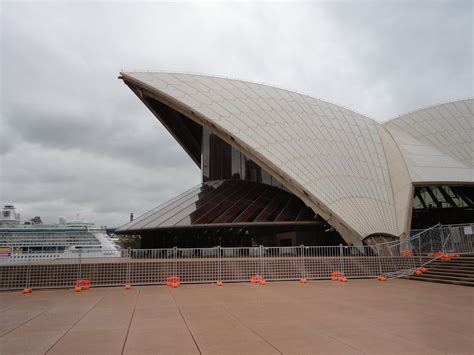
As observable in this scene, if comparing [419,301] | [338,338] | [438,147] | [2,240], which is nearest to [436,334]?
[338,338]

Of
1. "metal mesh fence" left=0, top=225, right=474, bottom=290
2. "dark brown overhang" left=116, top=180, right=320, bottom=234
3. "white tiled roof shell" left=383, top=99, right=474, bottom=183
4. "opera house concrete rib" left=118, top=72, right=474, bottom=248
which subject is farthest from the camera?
"white tiled roof shell" left=383, top=99, right=474, bottom=183

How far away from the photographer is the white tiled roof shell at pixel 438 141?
20.5 metres

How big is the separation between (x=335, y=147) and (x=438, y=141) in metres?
8.75

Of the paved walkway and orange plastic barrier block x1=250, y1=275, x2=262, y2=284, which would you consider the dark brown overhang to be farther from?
the paved walkway

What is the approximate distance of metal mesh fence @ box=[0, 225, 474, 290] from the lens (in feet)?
39.1

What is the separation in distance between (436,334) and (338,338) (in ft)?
5.32

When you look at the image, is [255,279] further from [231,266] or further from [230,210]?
[230,210]

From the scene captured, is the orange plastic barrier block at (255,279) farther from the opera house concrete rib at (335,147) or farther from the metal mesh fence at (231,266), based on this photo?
the opera house concrete rib at (335,147)

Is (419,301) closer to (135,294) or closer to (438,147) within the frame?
(135,294)

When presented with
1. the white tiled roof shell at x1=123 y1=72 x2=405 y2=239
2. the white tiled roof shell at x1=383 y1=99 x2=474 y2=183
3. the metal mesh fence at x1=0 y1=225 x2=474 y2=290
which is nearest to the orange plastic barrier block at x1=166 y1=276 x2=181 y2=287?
the metal mesh fence at x1=0 y1=225 x2=474 y2=290

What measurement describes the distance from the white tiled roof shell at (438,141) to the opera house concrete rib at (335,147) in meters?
0.07

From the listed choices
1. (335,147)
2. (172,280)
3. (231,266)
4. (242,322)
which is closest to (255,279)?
(231,266)

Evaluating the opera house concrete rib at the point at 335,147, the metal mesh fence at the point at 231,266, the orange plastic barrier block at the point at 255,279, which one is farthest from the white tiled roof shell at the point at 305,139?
the orange plastic barrier block at the point at 255,279

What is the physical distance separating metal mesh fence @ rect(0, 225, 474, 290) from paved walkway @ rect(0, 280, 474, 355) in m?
1.33
